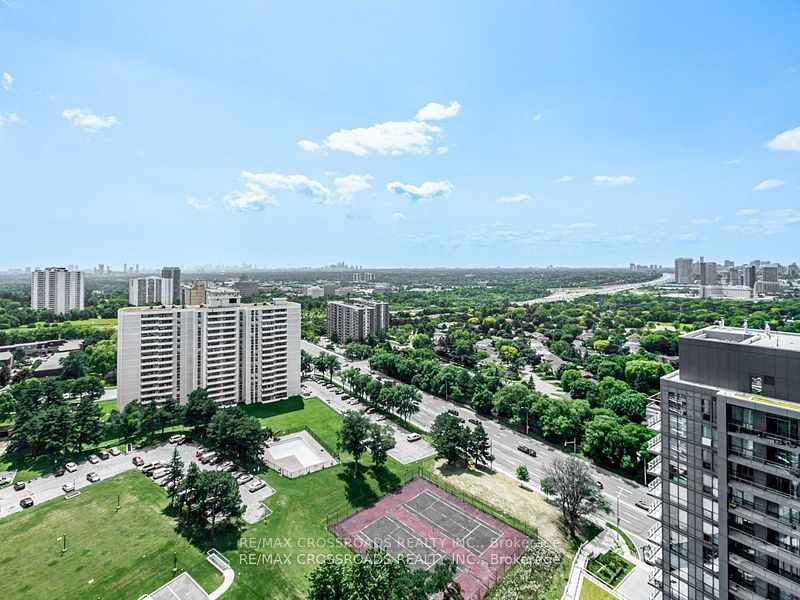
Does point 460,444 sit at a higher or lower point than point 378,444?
lower

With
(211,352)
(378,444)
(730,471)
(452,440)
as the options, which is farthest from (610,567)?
(211,352)

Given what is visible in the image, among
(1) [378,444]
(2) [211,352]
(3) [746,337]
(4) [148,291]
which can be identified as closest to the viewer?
(3) [746,337]

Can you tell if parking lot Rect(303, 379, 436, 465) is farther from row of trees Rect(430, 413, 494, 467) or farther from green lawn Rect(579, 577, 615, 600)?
green lawn Rect(579, 577, 615, 600)

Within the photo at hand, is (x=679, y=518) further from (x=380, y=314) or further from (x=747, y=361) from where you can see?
(x=380, y=314)

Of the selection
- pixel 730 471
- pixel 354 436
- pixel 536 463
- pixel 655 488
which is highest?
pixel 730 471

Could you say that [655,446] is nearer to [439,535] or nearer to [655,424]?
[655,424]

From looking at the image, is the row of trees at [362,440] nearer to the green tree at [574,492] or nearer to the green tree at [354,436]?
the green tree at [354,436]

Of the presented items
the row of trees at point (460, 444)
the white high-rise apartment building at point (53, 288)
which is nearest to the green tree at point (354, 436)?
the row of trees at point (460, 444)
